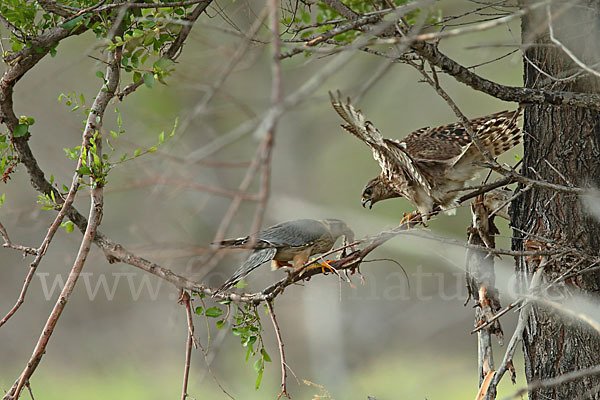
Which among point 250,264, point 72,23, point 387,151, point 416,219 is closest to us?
point 72,23

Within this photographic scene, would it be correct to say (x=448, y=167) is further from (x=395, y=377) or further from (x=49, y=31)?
(x=395, y=377)

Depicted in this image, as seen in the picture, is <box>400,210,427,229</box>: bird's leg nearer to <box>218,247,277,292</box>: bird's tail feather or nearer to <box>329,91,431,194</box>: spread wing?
<box>329,91,431,194</box>: spread wing

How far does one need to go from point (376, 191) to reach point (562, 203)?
93 centimetres

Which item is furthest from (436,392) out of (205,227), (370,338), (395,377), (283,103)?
(283,103)

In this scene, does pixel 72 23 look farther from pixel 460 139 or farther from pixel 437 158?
pixel 460 139

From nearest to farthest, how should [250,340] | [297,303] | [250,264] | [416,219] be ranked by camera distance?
[250,340], [416,219], [250,264], [297,303]

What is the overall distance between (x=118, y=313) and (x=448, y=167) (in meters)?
10.4

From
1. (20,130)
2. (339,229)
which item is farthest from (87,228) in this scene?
(339,229)

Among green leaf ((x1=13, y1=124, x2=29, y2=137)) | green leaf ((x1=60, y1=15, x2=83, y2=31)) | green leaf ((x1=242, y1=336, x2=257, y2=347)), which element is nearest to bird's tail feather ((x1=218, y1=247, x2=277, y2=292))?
green leaf ((x1=242, y1=336, x2=257, y2=347))

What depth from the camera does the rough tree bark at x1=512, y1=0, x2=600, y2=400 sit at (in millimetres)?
2086

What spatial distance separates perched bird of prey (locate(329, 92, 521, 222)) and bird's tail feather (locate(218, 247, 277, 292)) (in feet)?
1.85

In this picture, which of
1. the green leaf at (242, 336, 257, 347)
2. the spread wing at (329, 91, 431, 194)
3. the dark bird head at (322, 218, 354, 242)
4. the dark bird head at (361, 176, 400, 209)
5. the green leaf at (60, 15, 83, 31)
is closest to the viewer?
the spread wing at (329, 91, 431, 194)

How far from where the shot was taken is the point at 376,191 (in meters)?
2.94

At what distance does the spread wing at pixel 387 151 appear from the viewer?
6.13ft
